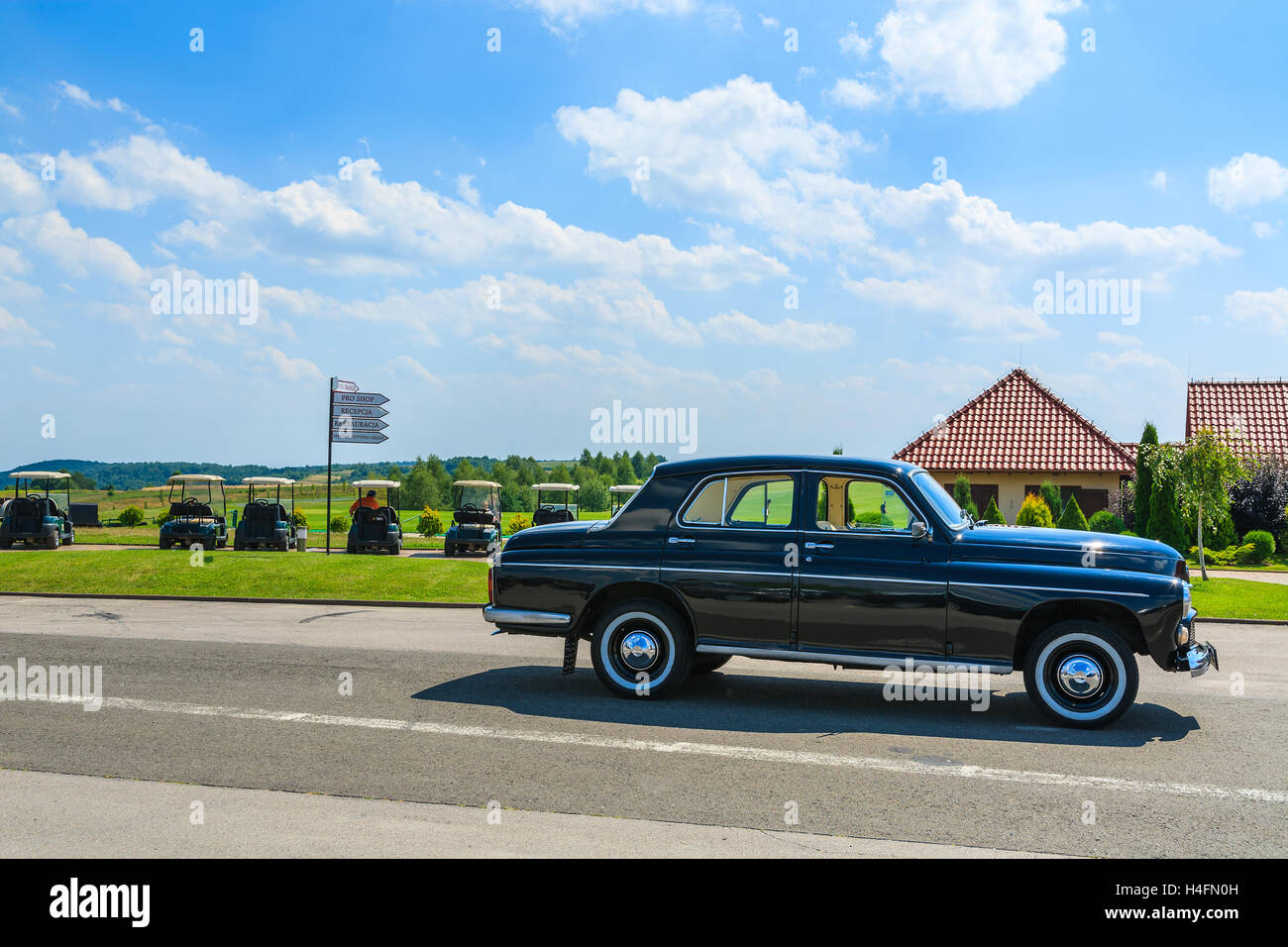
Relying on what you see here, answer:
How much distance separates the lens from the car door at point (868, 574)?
748cm

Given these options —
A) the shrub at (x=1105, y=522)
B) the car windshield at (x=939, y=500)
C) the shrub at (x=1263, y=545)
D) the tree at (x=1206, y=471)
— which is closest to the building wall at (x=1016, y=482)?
the shrub at (x=1105, y=522)

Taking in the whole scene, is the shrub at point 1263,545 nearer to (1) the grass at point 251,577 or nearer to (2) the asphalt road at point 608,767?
(2) the asphalt road at point 608,767

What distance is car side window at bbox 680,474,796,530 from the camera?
8078 mm

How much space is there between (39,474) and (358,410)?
12.7m

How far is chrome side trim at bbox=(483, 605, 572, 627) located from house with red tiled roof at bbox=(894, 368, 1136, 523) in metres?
28.5

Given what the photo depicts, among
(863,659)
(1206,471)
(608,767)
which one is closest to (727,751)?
(608,767)

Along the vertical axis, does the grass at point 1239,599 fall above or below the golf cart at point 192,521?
below

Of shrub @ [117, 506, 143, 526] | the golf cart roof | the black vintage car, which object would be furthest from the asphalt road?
shrub @ [117, 506, 143, 526]

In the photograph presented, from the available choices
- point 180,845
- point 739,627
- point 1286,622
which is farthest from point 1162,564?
point 1286,622

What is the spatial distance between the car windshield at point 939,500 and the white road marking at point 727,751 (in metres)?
2.32
